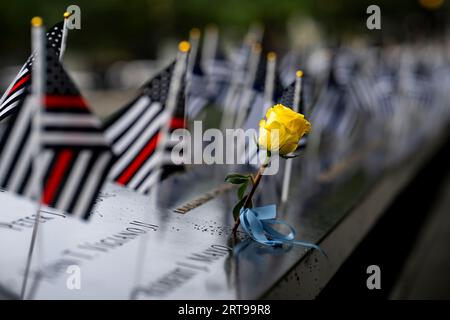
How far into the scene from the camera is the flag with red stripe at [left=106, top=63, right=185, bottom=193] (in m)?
3.55

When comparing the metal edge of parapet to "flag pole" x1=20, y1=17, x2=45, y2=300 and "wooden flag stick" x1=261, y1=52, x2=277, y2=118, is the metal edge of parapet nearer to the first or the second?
"wooden flag stick" x1=261, y1=52, x2=277, y2=118

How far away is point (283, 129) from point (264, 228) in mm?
635

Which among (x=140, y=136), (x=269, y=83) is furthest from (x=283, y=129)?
(x=269, y=83)

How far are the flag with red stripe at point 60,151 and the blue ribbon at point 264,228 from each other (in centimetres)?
77

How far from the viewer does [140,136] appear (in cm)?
358

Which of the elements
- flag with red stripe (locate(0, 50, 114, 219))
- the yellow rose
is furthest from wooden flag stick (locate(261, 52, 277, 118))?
flag with red stripe (locate(0, 50, 114, 219))

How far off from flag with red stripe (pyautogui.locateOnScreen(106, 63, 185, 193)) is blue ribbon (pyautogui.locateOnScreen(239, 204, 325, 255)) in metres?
0.69

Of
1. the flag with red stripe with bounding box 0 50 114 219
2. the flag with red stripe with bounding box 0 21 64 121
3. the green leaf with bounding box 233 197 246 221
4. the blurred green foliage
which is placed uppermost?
the blurred green foliage

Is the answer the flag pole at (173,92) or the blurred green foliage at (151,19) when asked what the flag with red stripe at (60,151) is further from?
the blurred green foliage at (151,19)

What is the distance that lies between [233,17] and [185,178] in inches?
862

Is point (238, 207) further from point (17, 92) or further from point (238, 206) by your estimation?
point (17, 92)

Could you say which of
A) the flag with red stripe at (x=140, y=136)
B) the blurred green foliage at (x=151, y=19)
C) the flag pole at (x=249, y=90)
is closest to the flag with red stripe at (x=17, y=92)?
the flag with red stripe at (x=140, y=136)
